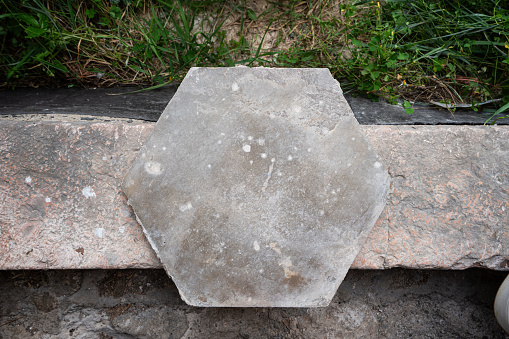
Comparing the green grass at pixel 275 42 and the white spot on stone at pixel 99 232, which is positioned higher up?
the green grass at pixel 275 42

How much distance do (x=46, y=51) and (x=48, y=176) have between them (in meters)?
0.75

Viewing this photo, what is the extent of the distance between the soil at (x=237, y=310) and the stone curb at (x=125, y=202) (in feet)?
0.97

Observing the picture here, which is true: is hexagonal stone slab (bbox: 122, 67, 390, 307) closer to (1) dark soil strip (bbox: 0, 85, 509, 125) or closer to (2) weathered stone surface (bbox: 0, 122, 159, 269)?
(2) weathered stone surface (bbox: 0, 122, 159, 269)

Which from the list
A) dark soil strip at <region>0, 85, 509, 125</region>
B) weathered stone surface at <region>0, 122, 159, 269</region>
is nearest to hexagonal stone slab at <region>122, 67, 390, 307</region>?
weathered stone surface at <region>0, 122, 159, 269</region>

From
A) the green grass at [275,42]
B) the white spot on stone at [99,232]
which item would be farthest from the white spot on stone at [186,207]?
the green grass at [275,42]

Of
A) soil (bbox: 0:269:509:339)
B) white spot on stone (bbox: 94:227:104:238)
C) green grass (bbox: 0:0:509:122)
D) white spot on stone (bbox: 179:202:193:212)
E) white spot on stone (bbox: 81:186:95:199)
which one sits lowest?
soil (bbox: 0:269:509:339)

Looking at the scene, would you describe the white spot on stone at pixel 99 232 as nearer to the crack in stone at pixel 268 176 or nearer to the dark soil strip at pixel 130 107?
the dark soil strip at pixel 130 107

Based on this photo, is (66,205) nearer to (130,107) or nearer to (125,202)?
(125,202)

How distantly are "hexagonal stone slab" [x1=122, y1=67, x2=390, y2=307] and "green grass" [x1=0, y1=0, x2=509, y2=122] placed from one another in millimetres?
581

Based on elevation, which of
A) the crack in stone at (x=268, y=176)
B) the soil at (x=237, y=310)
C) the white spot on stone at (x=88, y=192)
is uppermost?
the crack in stone at (x=268, y=176)

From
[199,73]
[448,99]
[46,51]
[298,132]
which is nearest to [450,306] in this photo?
[448,99]

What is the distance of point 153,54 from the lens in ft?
5.67

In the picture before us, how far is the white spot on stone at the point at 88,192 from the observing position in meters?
1.31

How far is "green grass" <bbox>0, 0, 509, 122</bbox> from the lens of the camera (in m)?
1.62
